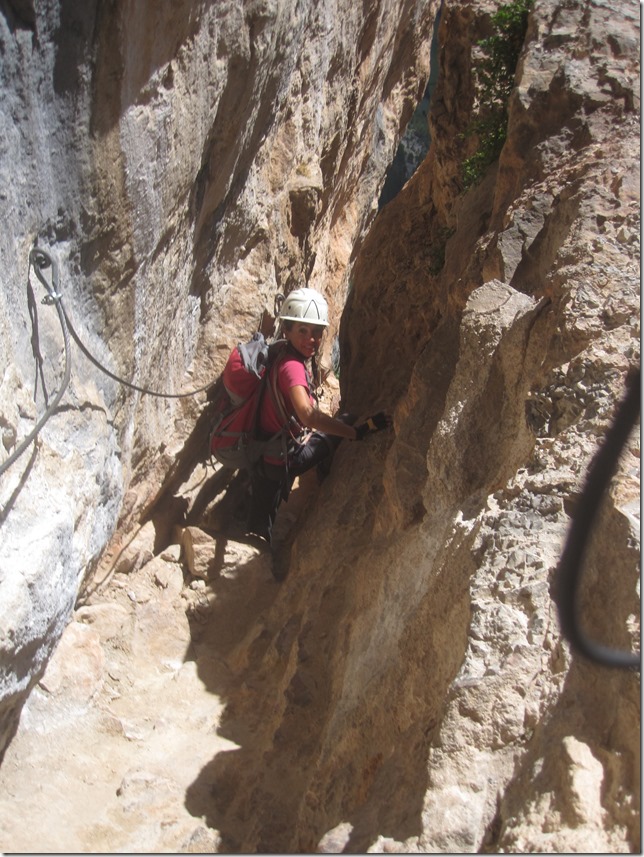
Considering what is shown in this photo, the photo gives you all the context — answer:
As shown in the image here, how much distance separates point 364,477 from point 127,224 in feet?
6.74

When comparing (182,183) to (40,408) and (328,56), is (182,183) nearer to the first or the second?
(40,408)

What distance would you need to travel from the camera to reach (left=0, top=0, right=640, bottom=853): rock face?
7.02ft

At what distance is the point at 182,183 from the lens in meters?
4.33

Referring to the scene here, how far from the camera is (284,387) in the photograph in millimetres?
5031

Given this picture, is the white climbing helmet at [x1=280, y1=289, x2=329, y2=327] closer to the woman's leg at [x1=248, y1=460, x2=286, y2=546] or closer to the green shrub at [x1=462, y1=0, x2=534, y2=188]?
the woman's leg at [x1=248, y1=460, x2=286, y2=546]

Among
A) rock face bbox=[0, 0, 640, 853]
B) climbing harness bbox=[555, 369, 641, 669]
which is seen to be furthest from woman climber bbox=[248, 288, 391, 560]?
climbing harness bbox=[555, 369, 641, 669]

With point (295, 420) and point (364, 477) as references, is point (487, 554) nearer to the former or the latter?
point (364, 477)

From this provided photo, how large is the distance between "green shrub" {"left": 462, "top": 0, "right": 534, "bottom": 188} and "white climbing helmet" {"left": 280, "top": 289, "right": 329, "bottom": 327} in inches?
48.8

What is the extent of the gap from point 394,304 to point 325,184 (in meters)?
2.22

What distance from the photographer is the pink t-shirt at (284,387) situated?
16.3 ft

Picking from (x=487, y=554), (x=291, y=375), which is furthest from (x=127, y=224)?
(x=487, y=554)

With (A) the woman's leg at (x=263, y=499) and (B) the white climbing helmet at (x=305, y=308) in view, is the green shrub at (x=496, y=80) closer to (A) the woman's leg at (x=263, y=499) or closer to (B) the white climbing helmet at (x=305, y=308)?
(B) the white climbing helmet at (x=305, y=308)

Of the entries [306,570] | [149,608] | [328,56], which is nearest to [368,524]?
[306,570]

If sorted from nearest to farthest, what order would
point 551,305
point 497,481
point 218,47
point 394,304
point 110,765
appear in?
point 497,481
point 551,305
point 110,765
point 218,47
point 394,304
